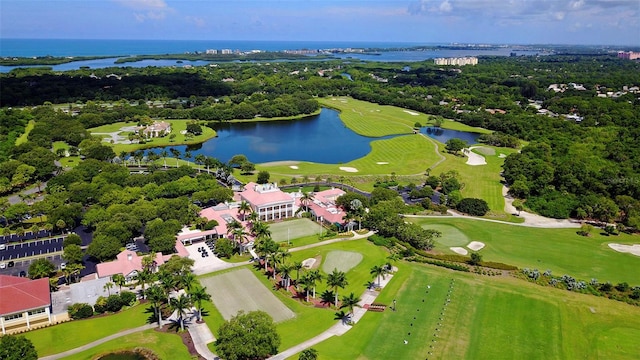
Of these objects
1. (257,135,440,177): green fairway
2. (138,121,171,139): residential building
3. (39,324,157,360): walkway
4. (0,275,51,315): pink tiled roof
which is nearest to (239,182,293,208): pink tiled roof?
(257,135,440,177): green fairway

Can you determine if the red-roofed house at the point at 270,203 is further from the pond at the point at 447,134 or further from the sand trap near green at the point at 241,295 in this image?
the pond at the point at 447,134

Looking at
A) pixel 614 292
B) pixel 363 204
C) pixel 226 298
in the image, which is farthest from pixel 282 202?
pixel 614 292

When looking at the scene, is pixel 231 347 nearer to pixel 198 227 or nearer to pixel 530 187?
pixel 198 227

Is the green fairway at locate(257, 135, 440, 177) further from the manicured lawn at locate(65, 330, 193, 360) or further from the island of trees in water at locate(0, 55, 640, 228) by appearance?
the manicured lawn at locate(65, 330, 193, 360)

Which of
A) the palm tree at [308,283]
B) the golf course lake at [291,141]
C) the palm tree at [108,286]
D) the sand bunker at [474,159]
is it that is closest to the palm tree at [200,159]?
the golf course lake at [291,141]

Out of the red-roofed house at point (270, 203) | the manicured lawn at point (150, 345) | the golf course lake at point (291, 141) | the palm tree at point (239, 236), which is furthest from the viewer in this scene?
the golf course lake at point (291, 141)

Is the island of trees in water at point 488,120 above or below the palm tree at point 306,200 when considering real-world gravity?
above
